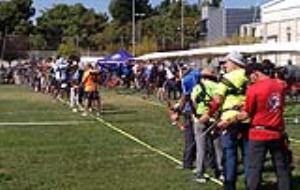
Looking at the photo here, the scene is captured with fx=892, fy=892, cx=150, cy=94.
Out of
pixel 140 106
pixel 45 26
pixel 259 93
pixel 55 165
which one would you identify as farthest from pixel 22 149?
pixel 45 26

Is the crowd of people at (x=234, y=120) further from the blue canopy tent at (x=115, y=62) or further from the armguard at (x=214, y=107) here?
the blue canopy tent at (x=115, y=62)

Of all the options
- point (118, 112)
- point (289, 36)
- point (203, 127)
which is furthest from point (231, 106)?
point (289, 36)

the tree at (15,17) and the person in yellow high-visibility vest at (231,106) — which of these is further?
the tree at (15,17)

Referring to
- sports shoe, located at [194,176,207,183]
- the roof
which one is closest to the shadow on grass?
sports shoe, located at [194,176,207,183]

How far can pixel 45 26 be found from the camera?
131 m

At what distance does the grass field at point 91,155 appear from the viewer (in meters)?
13.4

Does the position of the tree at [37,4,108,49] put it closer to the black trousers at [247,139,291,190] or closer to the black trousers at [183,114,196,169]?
the black trousers at [183,114,196,169]

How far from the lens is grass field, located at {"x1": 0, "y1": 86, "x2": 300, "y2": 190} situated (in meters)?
13.4

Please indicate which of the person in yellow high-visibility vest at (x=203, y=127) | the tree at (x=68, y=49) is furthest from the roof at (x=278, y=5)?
the person in yellow high-visibility vest at (x=203, y=127)

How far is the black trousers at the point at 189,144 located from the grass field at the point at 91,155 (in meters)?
0.29

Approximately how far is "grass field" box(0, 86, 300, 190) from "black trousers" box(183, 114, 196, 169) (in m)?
0.29

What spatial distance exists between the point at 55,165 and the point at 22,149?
2.76 meters

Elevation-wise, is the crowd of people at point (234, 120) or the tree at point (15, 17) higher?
the tree at point (15, 17)

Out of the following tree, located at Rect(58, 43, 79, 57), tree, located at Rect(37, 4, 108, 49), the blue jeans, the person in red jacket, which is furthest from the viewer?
tree, located at Rect(37, 4, 108, 49)
